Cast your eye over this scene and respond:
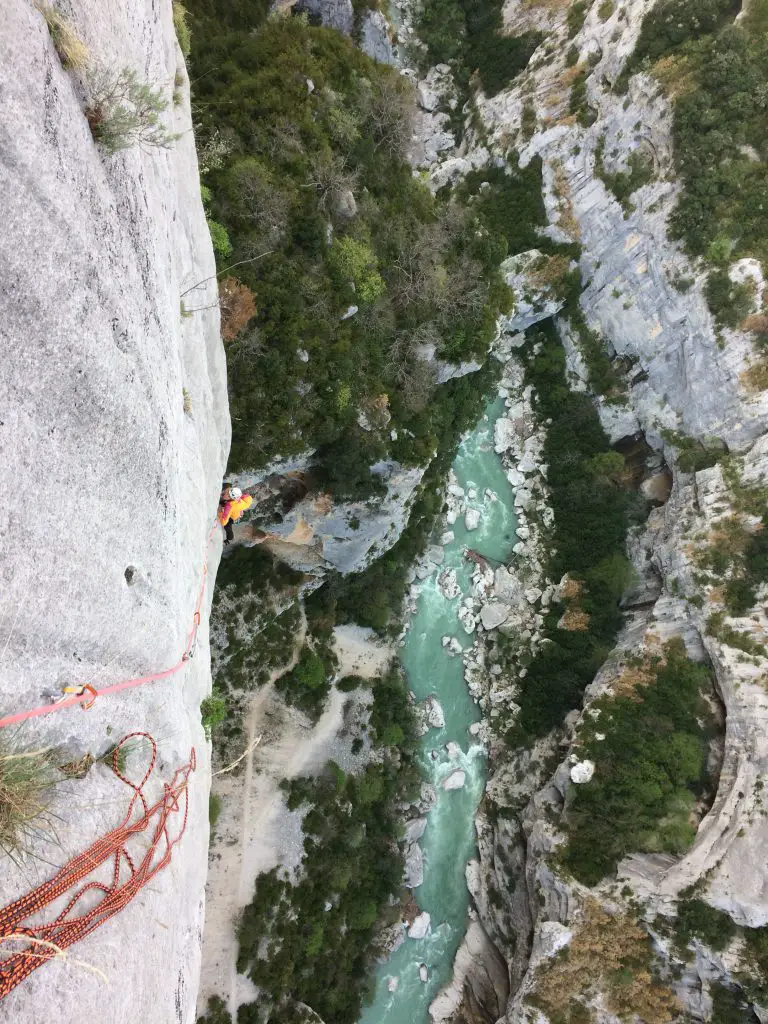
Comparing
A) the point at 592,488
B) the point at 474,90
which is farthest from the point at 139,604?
the point at 474,90

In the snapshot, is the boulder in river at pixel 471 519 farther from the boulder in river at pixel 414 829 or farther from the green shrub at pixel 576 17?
the green shrub at pixel 576 17

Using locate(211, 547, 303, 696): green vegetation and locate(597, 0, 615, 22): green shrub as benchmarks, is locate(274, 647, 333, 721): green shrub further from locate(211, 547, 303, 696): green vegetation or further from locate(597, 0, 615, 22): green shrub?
locate(597, 0, 615, 22): green shrub

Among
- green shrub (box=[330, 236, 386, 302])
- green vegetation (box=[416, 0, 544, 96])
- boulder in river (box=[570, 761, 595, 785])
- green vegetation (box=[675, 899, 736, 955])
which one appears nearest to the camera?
green shrub (box=[330, 236, 386, 302])

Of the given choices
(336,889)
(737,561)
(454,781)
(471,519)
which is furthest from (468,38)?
(336,889)

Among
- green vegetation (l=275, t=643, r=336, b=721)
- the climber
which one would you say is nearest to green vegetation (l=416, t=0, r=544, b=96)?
the climber

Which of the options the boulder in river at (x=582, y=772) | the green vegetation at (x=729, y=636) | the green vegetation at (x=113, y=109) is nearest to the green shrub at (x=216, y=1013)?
the boulder in river at (x=582, y=772)
